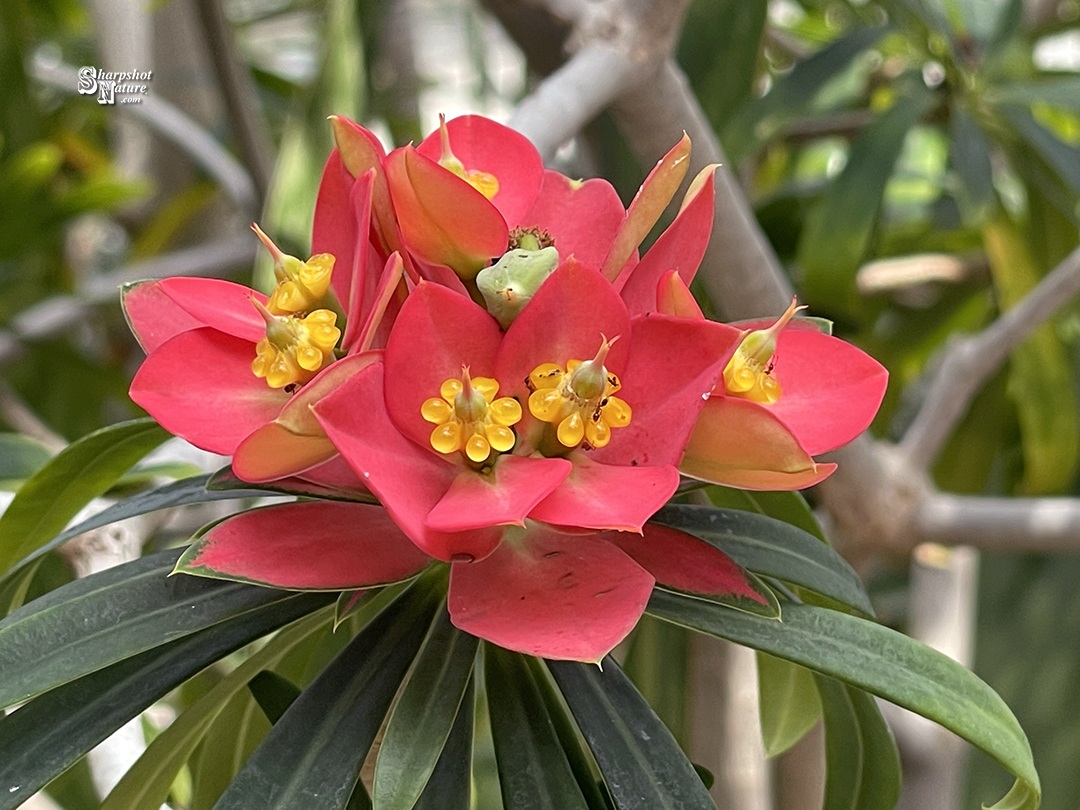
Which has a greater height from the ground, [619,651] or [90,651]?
[90,651]

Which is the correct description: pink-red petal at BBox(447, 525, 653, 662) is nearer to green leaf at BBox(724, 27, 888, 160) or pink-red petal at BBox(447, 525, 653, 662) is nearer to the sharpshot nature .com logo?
the sharpshot nature .com logo

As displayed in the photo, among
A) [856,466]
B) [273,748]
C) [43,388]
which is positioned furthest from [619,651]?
[43,388]

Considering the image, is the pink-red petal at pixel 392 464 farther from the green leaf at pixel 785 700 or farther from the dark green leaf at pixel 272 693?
the green leaf at pixel 785 700

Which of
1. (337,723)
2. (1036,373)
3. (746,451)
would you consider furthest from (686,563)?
(1036,373)

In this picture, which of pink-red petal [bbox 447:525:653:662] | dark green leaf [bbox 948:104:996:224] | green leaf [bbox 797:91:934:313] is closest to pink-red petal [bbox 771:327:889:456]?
pink-red petal [bbox 447:525:653:662]

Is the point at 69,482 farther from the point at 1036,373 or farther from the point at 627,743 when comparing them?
the point at 1036,373

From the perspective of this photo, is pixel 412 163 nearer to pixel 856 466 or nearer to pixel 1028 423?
pixel 856 466
